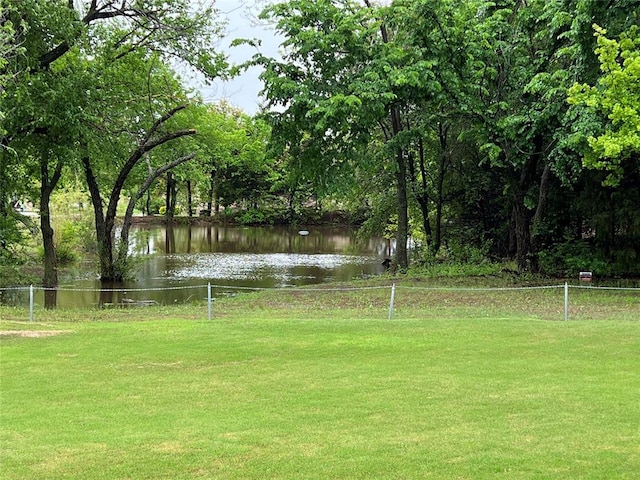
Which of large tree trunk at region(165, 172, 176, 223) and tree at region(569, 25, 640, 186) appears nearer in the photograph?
tree at region(569, 25, 640, 186)

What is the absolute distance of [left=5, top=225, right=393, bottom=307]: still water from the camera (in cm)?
2244

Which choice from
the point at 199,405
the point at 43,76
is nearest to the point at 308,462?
Answer: the point at 199,405

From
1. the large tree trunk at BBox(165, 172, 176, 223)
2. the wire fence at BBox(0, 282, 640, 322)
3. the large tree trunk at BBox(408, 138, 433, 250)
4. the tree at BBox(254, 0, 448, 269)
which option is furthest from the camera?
the large tree trunk at BBox(165, 172, 176, 223)

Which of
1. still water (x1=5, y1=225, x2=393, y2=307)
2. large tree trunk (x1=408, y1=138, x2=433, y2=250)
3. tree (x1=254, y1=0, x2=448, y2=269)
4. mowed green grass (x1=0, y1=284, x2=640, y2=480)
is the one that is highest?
tree (x1=254, y1=0, x2=448, y2=269)


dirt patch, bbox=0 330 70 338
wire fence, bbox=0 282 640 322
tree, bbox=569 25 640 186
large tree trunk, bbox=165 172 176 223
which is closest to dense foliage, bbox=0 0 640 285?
tree, bbox=569 25 640 186

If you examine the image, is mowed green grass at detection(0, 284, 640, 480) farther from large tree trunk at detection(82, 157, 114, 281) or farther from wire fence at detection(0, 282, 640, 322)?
large tree trunk at detection(82, 157, 114, 281)

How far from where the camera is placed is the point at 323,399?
788 cm

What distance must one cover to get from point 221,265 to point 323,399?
986 inches

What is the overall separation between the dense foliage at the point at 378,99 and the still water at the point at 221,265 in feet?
8.04

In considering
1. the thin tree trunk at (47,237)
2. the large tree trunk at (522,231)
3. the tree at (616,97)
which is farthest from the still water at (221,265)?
the tree at (616,97)

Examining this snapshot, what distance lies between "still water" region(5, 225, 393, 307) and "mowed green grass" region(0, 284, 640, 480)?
544 cm

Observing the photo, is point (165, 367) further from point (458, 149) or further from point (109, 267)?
point (458, 149)

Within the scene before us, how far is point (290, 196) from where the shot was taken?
69062mm

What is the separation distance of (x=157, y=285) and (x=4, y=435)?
19097 millimetres
